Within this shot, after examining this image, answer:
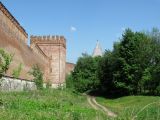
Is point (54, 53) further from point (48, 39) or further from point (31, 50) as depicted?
point (31, 50)

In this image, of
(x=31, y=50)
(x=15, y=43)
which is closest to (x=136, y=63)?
(x=31, y=50)

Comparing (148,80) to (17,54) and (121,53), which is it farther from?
(17,54)

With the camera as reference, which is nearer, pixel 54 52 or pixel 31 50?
pixel 31 50

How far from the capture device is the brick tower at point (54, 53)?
6172 cm

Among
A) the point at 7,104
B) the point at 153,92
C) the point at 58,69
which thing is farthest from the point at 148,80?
the point at 7,104

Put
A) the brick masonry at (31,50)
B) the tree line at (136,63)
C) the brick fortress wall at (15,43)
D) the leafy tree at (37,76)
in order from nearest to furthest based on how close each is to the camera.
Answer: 1. the brick fortress wall at (15,43)
2. the brick masonry at (31,50)
3. the leafy tree at (37,76)
4. the tree line at (136,63)

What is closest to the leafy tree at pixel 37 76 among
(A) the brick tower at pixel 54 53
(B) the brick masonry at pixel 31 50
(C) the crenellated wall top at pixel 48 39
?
(B) the brick masonry at pixel 31 50

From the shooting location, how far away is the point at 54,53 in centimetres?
6238

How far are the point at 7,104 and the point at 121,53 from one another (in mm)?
39226

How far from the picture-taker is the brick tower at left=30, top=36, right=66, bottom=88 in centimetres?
6172

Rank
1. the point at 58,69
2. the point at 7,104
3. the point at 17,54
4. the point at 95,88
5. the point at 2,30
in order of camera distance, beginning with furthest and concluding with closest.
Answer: the point at 95,88 → the point at 58,69 → the point at 17,54 → the point at 2,30 → the point at 7,104

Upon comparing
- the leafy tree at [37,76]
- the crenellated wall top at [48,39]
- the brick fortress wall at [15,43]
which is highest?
the crenellated wall top at [48,39]

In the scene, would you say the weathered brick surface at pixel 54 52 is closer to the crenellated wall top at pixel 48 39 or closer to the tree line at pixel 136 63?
the crenellated wall top at pixel 48 39

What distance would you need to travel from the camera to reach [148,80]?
5088 cm
